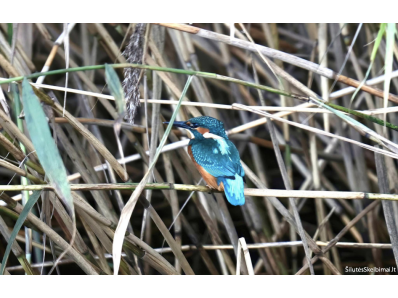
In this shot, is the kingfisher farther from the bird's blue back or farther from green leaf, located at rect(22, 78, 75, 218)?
green leaf, located at rect(22, 78, 75, 218)

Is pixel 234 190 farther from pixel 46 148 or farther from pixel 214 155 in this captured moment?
pixel 46 148

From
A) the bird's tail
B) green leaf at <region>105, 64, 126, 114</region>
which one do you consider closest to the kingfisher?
the bird's tail

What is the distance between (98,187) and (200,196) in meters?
0.85

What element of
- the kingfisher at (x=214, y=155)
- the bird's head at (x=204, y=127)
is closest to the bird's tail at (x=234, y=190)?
the kingfisher at (x=214, y=155)

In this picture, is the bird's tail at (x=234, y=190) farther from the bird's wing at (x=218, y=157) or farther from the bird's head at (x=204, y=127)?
the bird's head at (x=204, y=127)

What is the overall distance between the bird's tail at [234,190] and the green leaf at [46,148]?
22.3 inches

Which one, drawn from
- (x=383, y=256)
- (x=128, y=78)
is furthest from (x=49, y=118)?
(x=383, y=256)

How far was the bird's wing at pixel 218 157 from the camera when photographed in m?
1.50

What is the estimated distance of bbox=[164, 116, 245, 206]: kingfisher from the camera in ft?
4.78

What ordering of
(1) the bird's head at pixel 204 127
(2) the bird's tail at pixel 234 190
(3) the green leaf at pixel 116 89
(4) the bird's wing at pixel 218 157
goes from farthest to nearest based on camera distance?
1. (1) the bird's head at pixel 204 127
2. (4) the bird's wing at pixel 218 157
3. (2) the bird's tail at pixel 234 190
4. (3) the green leaf at pixel 116 89

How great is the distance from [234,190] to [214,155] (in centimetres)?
21

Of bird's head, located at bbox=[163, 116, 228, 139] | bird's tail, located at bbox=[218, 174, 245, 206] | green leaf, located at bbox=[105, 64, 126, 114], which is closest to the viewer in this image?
green leaf, located at bbox=[105, 64, 126, 114]

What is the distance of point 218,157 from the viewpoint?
1.56 metres
